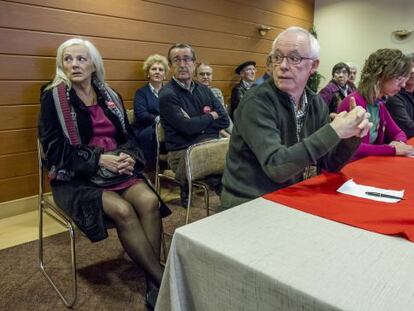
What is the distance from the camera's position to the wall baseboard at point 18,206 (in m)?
2.88


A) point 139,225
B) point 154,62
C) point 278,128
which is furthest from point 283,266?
point 154,62

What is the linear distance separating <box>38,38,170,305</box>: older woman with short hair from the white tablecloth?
86 centimetres

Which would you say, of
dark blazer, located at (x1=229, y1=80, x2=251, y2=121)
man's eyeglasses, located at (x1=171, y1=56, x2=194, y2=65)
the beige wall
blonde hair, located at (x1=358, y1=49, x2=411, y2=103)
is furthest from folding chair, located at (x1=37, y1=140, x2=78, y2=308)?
the beige wall

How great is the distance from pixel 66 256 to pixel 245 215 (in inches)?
64.7

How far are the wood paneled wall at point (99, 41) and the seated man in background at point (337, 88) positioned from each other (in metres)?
1.22

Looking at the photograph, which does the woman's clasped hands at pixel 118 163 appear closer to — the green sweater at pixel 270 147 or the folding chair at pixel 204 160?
the folding chair at pixel 204 160

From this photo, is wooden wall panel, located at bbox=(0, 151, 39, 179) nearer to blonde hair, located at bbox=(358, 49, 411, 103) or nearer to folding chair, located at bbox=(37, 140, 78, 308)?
folding chair, located at bbox=(37, 140, 78, 308)

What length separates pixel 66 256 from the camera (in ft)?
7.29

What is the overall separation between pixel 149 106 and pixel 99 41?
29.3 inches

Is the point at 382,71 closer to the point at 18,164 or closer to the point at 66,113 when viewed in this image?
the point at 66,113

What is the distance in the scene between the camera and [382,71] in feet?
6.57

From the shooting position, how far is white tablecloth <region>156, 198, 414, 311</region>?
2.09ft

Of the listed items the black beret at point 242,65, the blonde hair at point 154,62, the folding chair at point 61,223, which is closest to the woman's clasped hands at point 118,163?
the folding chair at point 61,223

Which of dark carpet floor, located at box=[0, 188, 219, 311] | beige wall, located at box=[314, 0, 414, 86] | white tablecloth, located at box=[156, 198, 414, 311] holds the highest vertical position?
beige wall, located at box=[314, 0, 414, 86]
